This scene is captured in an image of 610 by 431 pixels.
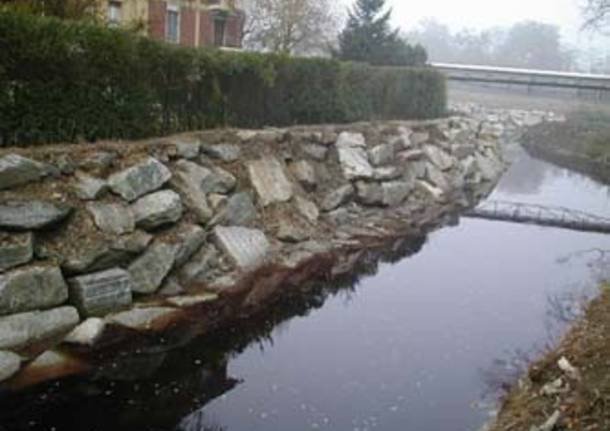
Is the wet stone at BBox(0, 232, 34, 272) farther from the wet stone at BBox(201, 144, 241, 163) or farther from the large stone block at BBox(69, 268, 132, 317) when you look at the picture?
the wet stone at BBox(201, 144, 241, 163)

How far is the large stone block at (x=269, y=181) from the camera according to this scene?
1482 centimetres

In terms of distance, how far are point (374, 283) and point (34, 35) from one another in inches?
292

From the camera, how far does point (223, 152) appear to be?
14430 millimetres

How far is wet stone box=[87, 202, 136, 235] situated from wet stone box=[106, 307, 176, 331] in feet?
4.29

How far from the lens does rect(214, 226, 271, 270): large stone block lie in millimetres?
12656

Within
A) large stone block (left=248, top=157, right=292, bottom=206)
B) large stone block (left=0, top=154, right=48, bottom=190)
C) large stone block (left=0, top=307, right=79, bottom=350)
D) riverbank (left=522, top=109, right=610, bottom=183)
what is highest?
large stone block (left=0, top=154, right=48, bottom=190)

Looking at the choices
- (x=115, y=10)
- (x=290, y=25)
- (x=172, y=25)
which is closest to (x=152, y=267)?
(x=115, y=10)

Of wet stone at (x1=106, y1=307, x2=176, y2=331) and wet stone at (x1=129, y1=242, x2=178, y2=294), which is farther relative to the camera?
wet stone at (x1=129, y1=242, x2=178, y2=294)

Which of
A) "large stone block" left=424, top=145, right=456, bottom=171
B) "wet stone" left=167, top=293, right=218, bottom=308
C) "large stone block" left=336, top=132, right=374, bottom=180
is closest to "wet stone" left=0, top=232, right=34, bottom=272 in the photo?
"wet stone" left=167, top=293, right=218, bottom=308

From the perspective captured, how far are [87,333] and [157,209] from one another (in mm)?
2780

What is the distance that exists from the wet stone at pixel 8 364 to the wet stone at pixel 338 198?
30.8ft

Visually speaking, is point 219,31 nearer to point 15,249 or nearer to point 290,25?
point 290,25

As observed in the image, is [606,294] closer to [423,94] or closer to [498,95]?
[423,94]

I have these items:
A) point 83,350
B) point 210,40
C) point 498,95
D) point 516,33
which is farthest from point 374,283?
point 516,33
